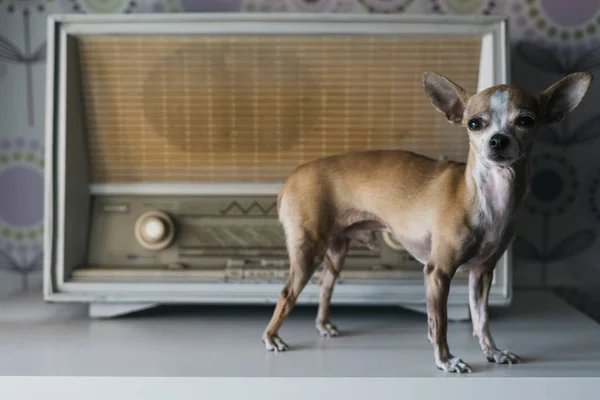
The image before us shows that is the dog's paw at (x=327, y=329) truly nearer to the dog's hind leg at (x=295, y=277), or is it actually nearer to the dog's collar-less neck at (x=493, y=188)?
the dog's hind leg at (x=295, y=277)

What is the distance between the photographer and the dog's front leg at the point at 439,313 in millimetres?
702

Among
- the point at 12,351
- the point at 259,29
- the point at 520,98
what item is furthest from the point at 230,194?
the point at 520,98

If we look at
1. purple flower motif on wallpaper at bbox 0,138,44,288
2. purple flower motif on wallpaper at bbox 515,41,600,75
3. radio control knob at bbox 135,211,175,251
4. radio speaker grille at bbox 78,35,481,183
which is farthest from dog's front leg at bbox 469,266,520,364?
purple flower motif on wallpaper at bbox 0,138,44,288

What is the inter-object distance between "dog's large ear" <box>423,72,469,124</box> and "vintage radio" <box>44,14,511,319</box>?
8.9 inches

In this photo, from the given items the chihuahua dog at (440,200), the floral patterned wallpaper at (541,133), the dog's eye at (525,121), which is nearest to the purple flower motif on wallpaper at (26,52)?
the floral patterned wallpaper at (541,133)

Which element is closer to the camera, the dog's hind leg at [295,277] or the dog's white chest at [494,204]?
the dog's white chest at [494,204]

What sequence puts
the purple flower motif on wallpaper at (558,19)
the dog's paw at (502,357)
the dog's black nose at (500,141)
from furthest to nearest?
the purple flower motif on wallpaper at (558,19), the dog's paw at (502,357), the dog's black nose at (500,141)

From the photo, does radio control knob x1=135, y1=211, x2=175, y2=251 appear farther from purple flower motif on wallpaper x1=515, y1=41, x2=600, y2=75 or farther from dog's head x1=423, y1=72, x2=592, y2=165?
purple flower motif on wallpaper x1=515, y1=41, x2=600, y2=75

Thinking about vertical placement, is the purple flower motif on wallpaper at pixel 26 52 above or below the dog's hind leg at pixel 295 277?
above

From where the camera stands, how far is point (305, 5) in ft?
3.84

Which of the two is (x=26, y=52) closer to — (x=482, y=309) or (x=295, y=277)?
(x=295, y=277)

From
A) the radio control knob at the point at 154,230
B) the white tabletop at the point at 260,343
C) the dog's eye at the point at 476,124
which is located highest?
the dog's eye at the point at 476,124

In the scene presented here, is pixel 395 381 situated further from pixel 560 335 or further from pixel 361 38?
pixel 361 38

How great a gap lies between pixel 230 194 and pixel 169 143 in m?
0.12
